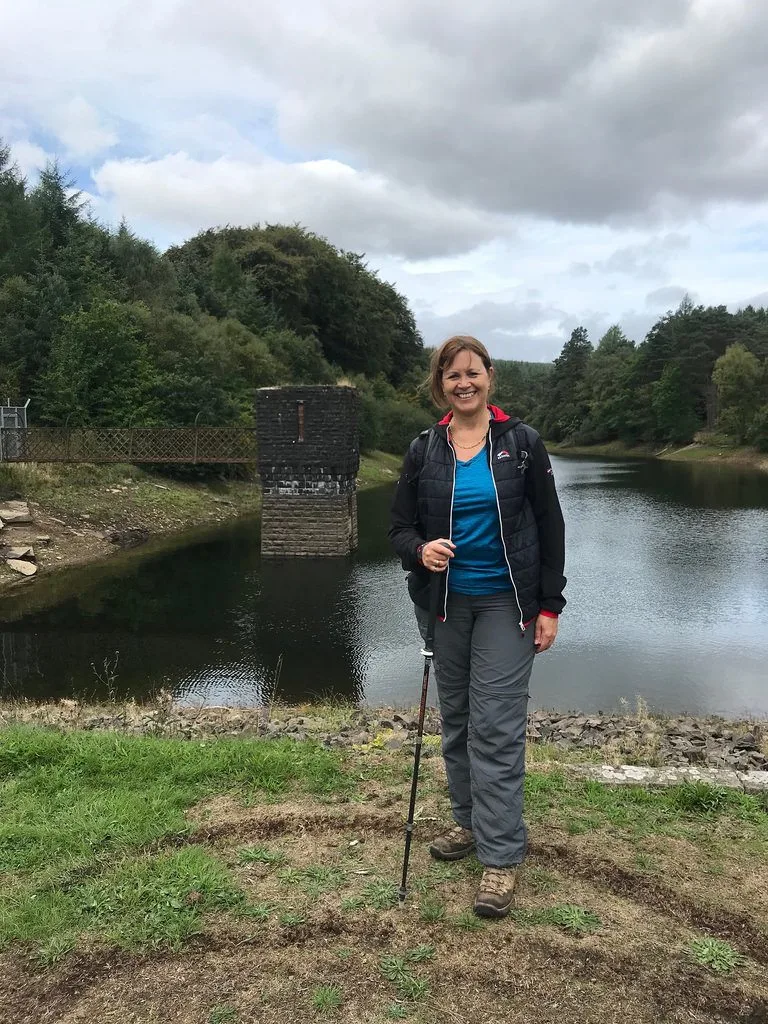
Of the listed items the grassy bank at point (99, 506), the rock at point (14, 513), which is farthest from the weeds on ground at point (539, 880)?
the rock at point (14, 513)

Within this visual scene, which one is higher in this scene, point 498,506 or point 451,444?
point 451,444

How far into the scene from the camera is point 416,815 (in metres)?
3.45

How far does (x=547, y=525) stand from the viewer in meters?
2.91

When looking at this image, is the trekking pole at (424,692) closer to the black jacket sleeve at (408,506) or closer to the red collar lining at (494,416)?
the black jacket sleeve at (408,506)

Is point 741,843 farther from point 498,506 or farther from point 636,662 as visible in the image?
point 636,662

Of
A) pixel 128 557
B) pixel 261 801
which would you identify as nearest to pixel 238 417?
pixel 128 557

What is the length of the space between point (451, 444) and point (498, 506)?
34 centimetres

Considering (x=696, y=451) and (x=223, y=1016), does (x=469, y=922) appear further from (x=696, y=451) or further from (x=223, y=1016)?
(x=696, y=451)

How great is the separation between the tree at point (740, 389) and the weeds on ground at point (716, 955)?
167ft

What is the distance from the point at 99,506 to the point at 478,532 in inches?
777

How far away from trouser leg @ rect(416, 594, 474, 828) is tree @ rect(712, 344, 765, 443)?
5056 centimetres

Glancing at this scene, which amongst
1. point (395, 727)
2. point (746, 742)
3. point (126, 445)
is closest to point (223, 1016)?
point (395, 727)

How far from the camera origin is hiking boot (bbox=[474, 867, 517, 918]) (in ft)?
8.82

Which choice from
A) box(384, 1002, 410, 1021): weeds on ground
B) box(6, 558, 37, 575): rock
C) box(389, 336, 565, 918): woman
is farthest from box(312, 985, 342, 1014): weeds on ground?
box(6, 558, 37, 575): rock
